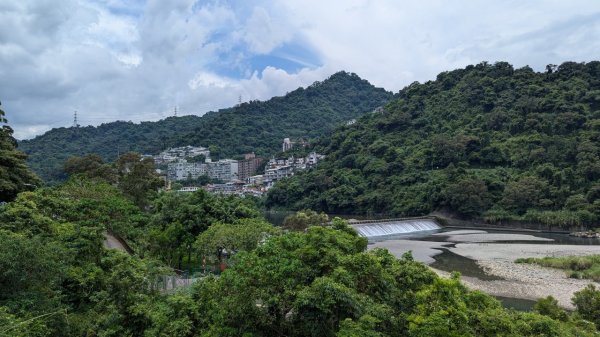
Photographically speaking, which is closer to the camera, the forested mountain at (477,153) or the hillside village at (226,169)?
the forested mountain at (477,153)

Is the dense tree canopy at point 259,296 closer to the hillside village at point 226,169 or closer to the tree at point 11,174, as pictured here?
the tree at point 11,174

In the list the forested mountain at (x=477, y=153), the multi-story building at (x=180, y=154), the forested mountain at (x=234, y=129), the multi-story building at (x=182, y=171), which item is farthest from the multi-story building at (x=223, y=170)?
the forested mountain at (x=477, y=153)

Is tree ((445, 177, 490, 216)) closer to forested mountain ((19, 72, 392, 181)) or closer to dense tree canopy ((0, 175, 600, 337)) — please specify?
dense tree canopy ((0, 175, 600, 337))

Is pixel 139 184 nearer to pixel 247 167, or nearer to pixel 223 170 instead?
pixel 223 170

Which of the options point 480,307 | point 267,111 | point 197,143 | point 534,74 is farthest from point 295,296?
point 267,111

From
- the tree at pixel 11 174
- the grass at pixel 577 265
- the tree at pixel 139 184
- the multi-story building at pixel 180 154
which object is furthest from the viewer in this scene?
the multi-story building at pixel 180 154

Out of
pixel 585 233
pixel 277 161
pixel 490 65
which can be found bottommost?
pixel 585 233

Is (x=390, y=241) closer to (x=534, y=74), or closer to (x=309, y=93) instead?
(x=534, y=74)
